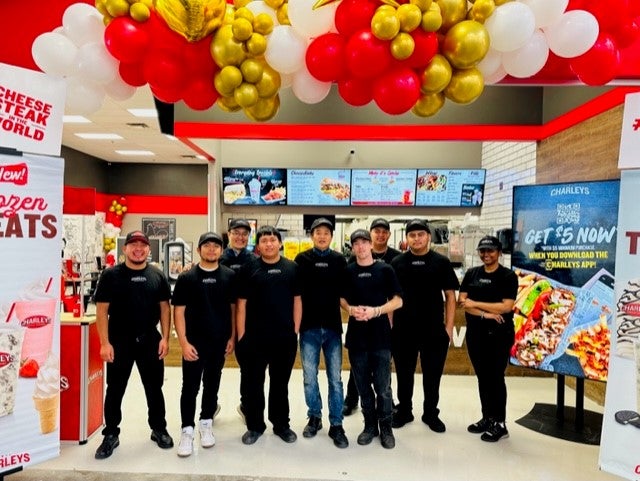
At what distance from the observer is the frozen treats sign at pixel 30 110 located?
240 centimetres

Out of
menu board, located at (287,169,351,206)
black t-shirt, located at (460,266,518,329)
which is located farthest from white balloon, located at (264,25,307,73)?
menu board, located at (287,169,351,206)

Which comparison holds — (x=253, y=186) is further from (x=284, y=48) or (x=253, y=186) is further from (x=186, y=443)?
(x=284, y=48)

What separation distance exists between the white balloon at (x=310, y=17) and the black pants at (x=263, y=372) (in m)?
1.91

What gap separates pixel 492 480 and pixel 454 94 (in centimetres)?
226

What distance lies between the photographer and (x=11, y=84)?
2.41 meters

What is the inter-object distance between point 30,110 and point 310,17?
1524 mm

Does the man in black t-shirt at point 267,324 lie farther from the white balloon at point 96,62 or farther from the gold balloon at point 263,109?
the white balloon at point 96,62

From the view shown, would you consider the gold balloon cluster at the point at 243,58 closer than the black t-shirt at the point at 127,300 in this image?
Yes

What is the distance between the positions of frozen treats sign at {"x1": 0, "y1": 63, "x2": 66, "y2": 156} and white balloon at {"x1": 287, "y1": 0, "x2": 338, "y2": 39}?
51.7 inches

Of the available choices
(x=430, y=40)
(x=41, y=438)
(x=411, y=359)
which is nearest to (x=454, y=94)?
(x=430, y=40)

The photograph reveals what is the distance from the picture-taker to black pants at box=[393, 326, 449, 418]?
350 centimetres

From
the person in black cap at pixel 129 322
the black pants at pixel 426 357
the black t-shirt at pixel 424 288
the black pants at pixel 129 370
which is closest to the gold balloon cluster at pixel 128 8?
the person in black cap at pixel 129 322

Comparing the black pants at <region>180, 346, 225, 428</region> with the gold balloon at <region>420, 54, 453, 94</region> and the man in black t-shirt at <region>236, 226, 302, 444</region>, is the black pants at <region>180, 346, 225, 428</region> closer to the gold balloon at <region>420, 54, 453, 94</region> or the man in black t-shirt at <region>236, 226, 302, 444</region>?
the man in black t-shirt at <region>236, 226, 302, 444</region>

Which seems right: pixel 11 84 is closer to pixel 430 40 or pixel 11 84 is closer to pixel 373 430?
pixel 430 40
